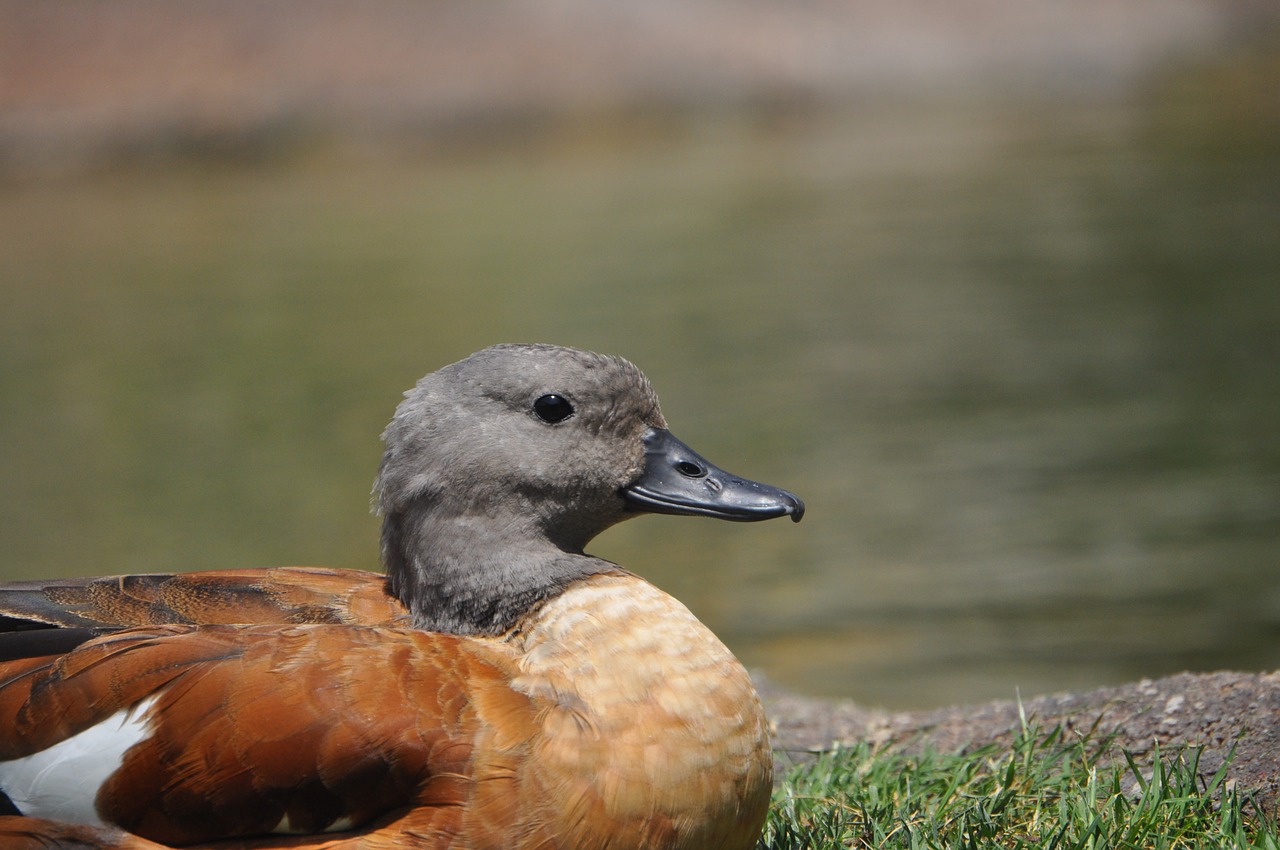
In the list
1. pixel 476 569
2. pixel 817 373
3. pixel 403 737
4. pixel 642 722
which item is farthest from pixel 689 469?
pixel 817 373

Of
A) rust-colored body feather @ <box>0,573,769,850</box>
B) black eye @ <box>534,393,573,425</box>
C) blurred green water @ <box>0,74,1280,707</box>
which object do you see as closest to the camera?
rust-colored body feather @ <box>0,573,769,850</box>

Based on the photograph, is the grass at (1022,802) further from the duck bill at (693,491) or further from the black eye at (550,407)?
the black eye at (550,407)

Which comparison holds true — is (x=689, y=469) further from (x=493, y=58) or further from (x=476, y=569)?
(x=493, y=58)

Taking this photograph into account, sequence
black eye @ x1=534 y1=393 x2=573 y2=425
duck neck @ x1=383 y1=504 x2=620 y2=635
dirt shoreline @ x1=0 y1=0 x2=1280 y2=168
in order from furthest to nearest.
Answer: dirt shoreline @ x1=0 y1=0 x2=1280 y2=168
black eye @ x1=534 y1=393 x2=573 y2=425
duck neck @ x1=383 y1=504 x2=620 y2=635

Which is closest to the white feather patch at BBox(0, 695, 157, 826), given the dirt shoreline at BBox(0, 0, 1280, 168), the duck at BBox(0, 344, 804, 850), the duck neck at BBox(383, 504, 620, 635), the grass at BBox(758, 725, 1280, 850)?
the duck at BBox(0, 344, 804, 850)

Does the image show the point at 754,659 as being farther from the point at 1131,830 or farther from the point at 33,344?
the point at 33,344

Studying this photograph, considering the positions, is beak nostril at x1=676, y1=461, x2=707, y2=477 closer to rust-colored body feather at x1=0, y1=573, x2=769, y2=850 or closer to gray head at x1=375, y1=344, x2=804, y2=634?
gray head at x1=375, y1=344, x2=804, y2=634

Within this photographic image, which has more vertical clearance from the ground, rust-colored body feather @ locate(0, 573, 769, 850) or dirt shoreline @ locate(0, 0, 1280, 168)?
dirt shoreline @ locate(0, 0, 1280, 168)

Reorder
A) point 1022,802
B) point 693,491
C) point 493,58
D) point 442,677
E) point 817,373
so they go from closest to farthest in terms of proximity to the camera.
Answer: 1. point 442,677
2. point 693,491
3. point 1022,802
4. point 817,373
5. point 493,58

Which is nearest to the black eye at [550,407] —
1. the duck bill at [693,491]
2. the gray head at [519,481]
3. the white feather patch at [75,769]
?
the gray head at [519,481]

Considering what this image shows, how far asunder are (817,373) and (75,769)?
7506 millimetres

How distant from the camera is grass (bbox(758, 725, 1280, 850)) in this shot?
2.78m

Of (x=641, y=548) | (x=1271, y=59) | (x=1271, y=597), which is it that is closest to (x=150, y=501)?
(x=641, y=548)

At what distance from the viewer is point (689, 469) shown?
2.93 metres
